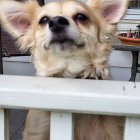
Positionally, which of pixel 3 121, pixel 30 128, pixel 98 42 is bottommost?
pixel 30 128

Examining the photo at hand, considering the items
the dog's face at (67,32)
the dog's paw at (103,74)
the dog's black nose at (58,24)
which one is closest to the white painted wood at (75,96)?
the dog's black nose at (58,24)

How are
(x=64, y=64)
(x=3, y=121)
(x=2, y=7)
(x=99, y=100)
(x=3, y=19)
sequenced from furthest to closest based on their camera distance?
(x=64, y=64)
(x=3, y=19)
(x=2, y=7)
(x=3, y=121)
(x=99, y=100)

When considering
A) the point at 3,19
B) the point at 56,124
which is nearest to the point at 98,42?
the point at 3,19

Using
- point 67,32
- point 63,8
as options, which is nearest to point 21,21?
point 63,8

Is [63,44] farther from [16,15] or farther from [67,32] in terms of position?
[16,15]

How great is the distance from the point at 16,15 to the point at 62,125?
963 millimetres

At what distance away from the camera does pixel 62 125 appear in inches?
37.1

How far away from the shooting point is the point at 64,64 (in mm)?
1849

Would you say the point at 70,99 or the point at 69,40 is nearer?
the point at 70,99

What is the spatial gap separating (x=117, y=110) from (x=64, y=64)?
98 centimetres

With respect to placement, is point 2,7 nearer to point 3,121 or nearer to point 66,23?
point 66,23

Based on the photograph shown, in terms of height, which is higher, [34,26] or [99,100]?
[34,26]

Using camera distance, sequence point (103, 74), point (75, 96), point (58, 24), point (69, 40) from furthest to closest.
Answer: point (103, 74) < point (69, 40) < point (58, 24) < point (75, 96)

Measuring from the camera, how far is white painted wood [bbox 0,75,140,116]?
88 cm
